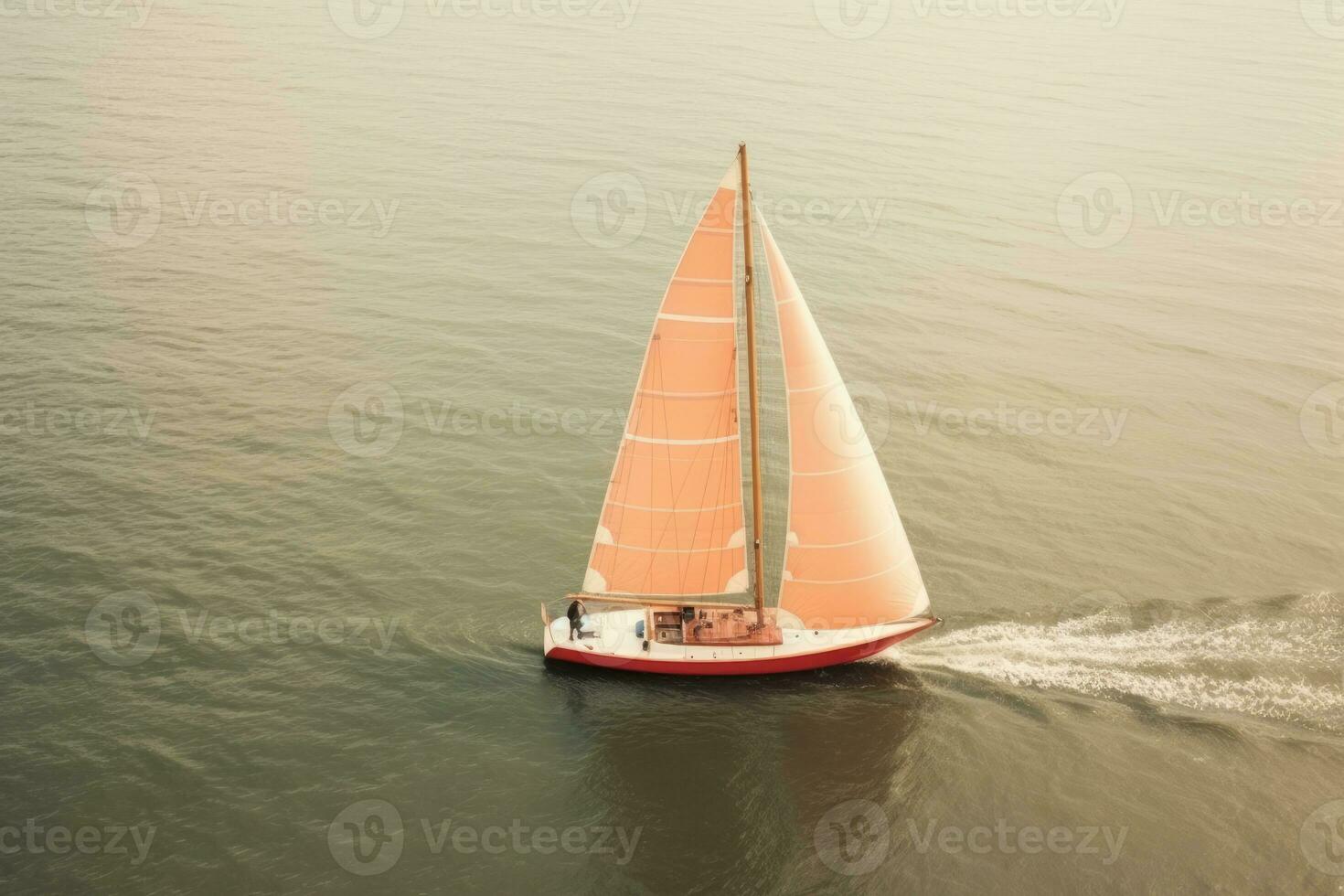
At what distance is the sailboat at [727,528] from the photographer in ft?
96.0

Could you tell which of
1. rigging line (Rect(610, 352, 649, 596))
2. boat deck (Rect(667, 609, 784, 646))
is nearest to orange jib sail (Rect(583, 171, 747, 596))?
rigging line (Rect(610, 352, 649, 596))

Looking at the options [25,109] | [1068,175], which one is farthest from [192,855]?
[1068,175]

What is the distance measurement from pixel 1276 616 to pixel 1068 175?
49.6m

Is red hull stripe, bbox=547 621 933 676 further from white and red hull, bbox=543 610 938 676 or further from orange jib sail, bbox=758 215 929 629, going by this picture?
orange jib sail, bbox=758 215 929 629

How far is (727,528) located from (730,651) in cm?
381

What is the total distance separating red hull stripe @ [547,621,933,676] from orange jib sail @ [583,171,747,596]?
2.19m

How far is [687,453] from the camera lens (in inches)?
1218

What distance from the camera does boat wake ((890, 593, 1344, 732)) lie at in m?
32.0

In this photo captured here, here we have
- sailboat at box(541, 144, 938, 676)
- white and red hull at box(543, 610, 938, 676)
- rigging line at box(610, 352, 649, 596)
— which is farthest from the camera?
white and red hull at box(543, 610, 938, 676)

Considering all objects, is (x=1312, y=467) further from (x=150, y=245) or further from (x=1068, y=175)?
(x=150, y=245)

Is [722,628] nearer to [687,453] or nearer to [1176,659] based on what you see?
[687,453]

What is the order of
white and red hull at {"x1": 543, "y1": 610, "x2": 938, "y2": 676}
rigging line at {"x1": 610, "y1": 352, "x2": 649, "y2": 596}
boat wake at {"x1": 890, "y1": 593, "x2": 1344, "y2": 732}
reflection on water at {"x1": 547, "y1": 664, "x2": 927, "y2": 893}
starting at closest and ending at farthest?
reflection on water at {"x1": 547, "y1": 664, "x2": 927, "y2": 893} → rigging line at {"x1": 610, "y1": 352, "x2": 649, "y2": 596} → white and red hull at {"x1": 543, "y1": 610, "x2": 938, "y2": 676} → boat wake at {"x1": 890, "y1": 593, "x2": 1344, "y2": 732}

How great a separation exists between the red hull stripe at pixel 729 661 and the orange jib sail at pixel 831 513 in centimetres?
79

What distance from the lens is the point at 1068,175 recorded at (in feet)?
252
